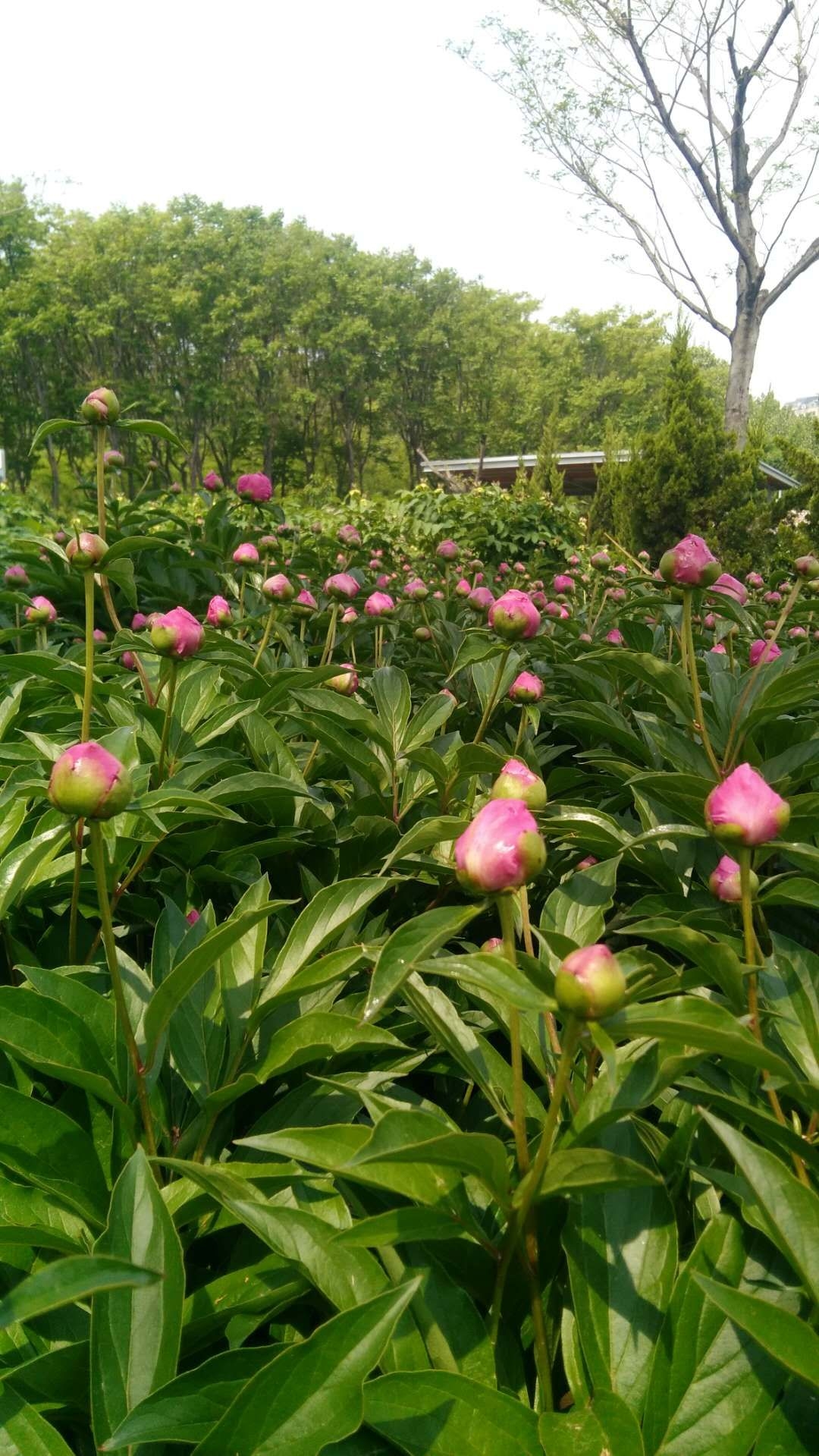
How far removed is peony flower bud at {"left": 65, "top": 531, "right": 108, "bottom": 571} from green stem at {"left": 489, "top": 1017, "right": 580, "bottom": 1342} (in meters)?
0.83

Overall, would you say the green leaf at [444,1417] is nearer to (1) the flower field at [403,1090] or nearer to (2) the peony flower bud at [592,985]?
(1) the flower field at [403,1090]

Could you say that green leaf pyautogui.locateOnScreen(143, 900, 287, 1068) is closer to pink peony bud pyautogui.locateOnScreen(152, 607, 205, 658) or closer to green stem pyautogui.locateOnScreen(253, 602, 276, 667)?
pink peony bud pyautogui.locateOnScreen(152, 607, 205, 658)

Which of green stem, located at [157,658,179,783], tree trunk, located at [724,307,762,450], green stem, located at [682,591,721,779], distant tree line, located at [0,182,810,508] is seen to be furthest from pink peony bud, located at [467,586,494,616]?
distant tree line, located at [0,182,810,508]

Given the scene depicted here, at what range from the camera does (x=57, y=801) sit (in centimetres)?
67

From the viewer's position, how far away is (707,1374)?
51 centimetres

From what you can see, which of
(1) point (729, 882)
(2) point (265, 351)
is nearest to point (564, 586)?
(1) point (729, 882)

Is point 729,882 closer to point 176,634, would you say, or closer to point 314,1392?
point 314,1392

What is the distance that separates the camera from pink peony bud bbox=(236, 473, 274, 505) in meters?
2.08

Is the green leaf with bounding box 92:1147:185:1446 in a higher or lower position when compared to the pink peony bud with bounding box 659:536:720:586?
lower

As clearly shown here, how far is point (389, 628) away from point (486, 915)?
1.05 meters

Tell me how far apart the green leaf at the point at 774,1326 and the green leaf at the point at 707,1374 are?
0.06ft

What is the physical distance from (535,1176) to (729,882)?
35 centimetres

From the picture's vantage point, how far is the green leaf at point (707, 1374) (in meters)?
0.49

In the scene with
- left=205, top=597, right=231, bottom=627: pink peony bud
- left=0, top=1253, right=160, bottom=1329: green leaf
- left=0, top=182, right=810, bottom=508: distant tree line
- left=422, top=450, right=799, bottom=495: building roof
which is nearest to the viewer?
left=0, top=1253, right=160, bottom=1329: green leaf
